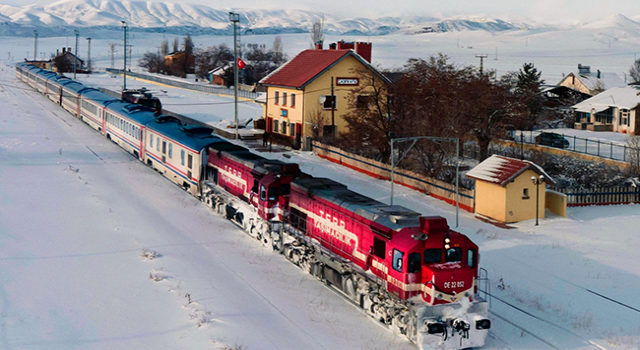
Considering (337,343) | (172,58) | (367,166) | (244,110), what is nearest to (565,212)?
(367,166)

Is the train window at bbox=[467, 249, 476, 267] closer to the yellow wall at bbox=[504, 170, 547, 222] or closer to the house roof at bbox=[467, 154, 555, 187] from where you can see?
the house roof at bbox=[467, 154, 555, 187]

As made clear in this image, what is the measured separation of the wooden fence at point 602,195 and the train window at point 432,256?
68.0 feet

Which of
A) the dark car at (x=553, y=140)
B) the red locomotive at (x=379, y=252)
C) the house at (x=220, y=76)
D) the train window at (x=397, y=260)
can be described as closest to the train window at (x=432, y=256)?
the red locomotive at (x=379, y=252)

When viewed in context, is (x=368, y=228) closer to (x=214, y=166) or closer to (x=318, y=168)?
(x=214, y=166)

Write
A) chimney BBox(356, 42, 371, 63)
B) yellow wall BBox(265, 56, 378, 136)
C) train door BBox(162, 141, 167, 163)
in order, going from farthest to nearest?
chimney BBox(356, 42, 371, 63) < yellow wall BBox(265, 56, 378, 136) < train door BBox(162, 141, 167, 163)

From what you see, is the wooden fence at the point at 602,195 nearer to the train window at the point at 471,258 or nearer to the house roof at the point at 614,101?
the train window at the point at 471,258

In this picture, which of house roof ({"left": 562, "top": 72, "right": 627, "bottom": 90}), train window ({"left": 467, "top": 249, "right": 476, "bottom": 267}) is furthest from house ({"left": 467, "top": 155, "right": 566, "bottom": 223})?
house roof ({"left": 562, "top": 72, "right": 627, "bottom": 90})

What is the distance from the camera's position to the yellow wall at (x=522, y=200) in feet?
100

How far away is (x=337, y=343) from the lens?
647 inches

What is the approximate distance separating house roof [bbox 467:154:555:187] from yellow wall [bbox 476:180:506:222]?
0.40 meters

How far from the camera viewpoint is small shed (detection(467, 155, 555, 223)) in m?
30.4

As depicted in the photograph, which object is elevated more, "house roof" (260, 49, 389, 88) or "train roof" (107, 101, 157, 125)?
"house roof" (260, 49, 389, 88)

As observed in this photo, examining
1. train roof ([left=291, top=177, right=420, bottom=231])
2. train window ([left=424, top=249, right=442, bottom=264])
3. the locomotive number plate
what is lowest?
the locomotive number plate

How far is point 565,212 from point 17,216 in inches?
1024
